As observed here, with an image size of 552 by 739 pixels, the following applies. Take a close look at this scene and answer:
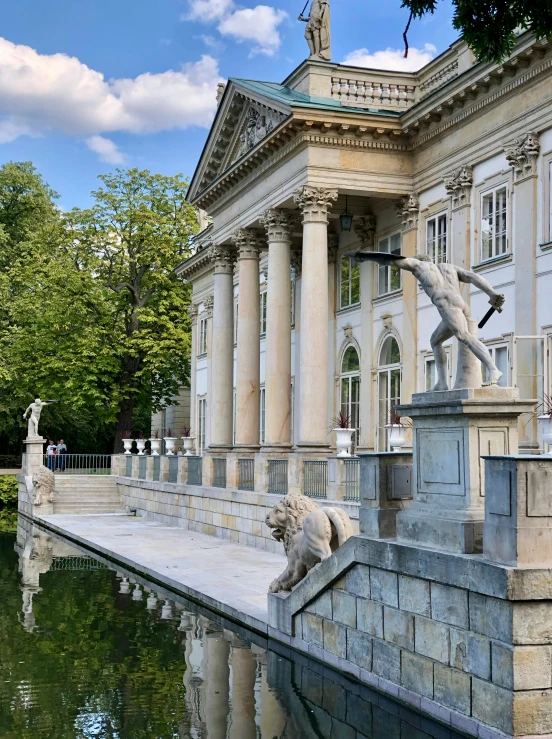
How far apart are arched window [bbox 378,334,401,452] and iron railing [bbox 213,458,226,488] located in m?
4.12

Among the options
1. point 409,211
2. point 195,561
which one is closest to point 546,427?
point 195,561

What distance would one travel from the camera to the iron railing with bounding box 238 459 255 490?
82.4ft

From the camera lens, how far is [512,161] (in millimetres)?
Answer: 20875

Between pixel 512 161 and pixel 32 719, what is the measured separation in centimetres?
1543

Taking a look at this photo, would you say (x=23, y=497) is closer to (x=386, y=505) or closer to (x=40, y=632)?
(x=40, y=632)

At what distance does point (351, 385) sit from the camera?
2859 centimetres

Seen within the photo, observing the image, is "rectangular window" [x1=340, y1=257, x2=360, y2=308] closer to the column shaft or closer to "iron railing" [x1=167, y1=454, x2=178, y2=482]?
the column shaft

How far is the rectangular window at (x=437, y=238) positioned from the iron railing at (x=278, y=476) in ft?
19.6

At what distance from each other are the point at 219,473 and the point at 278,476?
442 cm

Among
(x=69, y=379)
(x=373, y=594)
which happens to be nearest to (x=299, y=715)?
(x=373, y=594)

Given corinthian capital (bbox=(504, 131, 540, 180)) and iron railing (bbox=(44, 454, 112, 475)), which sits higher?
corinthian capital (bbox=(504, 131, 540, 180))

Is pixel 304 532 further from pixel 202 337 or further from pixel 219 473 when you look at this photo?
pixel 202 337

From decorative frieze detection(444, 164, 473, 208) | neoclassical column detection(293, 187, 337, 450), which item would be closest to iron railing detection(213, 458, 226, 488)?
neoclassical column detection(293, 187, 337, 450)

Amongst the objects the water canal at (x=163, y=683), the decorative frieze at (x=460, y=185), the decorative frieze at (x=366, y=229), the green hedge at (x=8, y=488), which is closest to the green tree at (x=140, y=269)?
the green hedge at (x=8, y=488)
